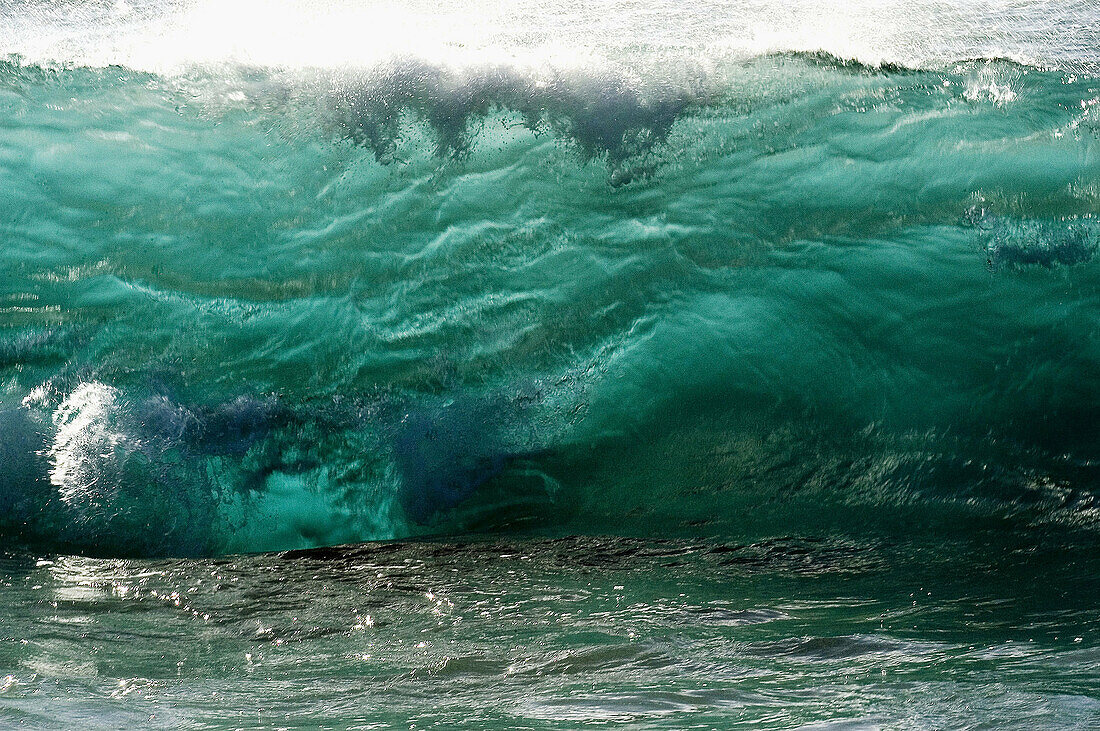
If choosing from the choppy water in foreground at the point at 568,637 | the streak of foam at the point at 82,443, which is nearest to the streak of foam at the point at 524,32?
the streak of foam at the point at 82,443

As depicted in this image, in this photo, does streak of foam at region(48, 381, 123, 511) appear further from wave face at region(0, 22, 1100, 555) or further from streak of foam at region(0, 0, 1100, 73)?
streak of foam at region(0, 0, 1100, 73)

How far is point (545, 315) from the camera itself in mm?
2682

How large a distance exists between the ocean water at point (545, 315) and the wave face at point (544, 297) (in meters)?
0.01

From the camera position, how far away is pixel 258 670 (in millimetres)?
1869

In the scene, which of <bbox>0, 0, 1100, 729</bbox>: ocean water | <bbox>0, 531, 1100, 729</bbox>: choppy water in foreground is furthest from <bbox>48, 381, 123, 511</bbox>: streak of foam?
<bbox>0, 531, 1100, 729</bbox>: choppy water in foreground

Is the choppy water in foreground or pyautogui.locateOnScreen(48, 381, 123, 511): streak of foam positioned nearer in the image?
the choppy water in foreground

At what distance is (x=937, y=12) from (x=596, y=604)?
2186mm

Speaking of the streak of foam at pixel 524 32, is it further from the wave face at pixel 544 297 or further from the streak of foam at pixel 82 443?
the streak of foam at pixel 82 443

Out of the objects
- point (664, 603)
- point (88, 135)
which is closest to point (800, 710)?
point (664, 603)

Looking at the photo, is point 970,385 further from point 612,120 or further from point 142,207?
point 142,207

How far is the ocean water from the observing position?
2.38 m

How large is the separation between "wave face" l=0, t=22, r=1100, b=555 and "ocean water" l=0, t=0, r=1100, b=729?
0.03 feet

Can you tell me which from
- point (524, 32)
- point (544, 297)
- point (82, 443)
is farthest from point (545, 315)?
point (82, 443)

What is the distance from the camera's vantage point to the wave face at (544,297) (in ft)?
8.33
